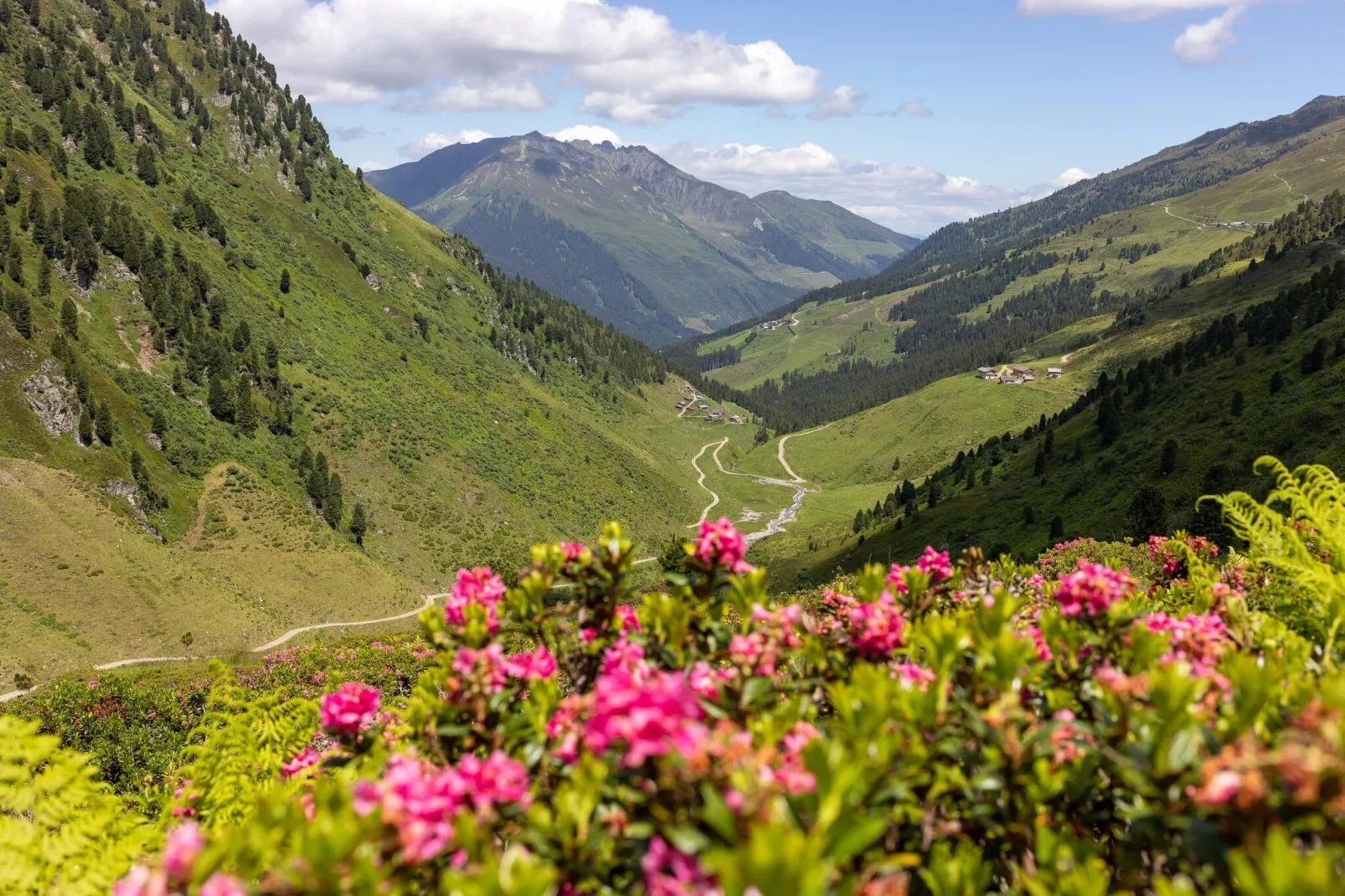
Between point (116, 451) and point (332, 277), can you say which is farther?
point (332, 277)

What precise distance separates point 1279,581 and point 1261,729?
200 inches

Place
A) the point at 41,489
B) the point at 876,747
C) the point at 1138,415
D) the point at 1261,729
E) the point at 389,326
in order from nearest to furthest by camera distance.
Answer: the point at 876,747 → the point at 1261,729 → the point at 41,489 → the point at 1138,415 → the point at 389,326

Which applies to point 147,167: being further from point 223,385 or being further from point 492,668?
point 492,668

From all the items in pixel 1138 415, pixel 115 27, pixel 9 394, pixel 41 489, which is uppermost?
→ pixel 115 27

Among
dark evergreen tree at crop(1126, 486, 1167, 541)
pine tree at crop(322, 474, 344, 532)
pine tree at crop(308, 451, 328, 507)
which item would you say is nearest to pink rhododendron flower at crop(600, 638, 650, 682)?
dark evergreen tree at crop(1126, 486, 1167, 541)

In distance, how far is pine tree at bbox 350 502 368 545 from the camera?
80575mm

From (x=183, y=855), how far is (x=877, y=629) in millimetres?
4076

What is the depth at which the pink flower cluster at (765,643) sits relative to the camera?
4309 millimetres

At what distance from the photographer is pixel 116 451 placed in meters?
62.0

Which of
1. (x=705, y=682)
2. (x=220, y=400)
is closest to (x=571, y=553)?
(x=705, y=682)

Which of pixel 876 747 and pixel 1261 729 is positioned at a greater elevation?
pixel 876 747

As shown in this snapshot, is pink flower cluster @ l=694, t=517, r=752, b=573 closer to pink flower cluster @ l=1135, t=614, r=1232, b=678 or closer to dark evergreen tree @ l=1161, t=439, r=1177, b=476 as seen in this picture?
pink flower cluster @ l=1135, t=614, r=1232, b=678

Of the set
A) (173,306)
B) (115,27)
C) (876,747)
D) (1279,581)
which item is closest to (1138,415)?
(1279,581)

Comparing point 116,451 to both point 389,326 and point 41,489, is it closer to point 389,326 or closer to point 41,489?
point 41,489
